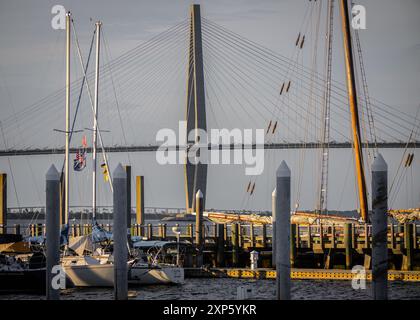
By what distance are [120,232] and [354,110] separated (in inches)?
763

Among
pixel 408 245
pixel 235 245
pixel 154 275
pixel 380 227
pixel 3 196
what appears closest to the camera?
pixel 380 227

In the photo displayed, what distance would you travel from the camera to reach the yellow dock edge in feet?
112

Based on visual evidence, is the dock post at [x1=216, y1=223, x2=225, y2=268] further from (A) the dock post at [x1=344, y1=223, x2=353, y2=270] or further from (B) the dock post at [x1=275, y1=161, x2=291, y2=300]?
(B) the dock post at [x1=275, y1=161, x2=291, y2=300]

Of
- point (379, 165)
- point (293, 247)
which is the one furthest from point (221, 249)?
point (379, 165)

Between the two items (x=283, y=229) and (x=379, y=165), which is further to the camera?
(x=283, y=229)

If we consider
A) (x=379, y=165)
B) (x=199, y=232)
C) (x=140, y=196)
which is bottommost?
(x=199, y=232)

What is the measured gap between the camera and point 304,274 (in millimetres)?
35531

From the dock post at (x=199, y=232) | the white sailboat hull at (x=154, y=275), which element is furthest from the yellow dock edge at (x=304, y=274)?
the white sailboat hull at (x=154, y=275)

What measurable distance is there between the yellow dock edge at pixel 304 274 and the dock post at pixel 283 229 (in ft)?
41.5

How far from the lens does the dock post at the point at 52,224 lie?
75.4 feet

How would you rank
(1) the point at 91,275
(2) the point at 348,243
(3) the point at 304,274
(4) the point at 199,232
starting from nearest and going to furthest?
(1) the point at 91,275
(3) the point at 304,274
(2) the point at 348,243
(4) the point at 199,232

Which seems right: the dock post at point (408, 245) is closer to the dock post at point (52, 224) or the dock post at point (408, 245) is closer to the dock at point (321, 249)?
the dock at point (321, 249)

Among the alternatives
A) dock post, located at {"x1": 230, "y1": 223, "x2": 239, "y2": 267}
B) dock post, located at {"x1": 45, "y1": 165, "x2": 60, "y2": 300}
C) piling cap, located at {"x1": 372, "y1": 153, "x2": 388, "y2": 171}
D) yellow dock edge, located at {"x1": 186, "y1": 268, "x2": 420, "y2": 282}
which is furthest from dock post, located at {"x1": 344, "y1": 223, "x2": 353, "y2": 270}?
dock post, located at {"x1": 45, "y1": 165, "x2": 60, "y2": 300}

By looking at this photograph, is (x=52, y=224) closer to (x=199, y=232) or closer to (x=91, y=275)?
(x=91, y=275)
